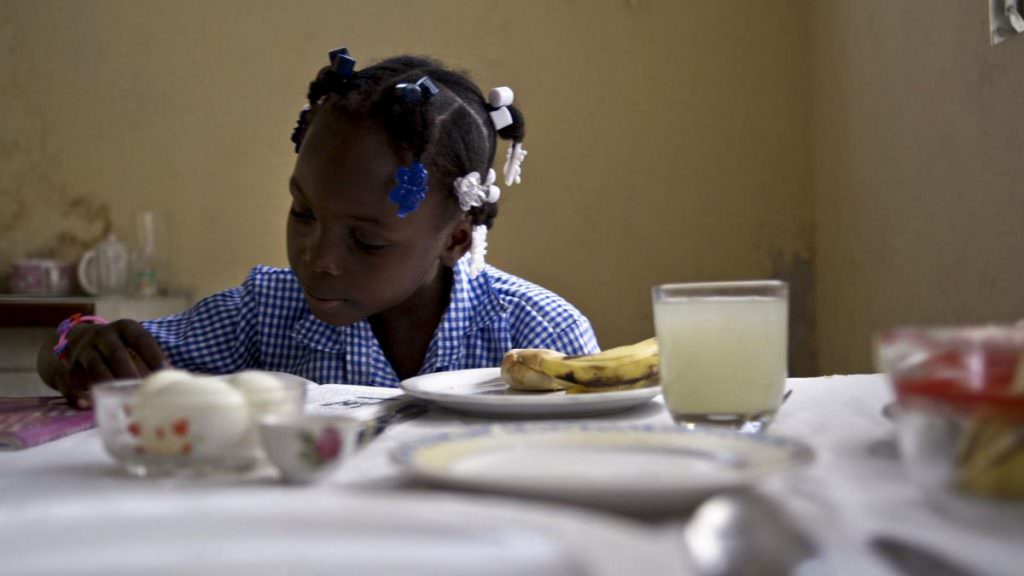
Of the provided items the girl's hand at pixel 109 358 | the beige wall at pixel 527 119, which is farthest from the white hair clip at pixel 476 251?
the beige wall at pixel 527 119

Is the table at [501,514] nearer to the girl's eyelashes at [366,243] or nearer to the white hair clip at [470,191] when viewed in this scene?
the girl's eyelashes at [366,243]

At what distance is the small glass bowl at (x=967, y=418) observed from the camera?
411 mm

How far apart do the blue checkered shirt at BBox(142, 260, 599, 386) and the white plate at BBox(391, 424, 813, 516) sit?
0.97 m

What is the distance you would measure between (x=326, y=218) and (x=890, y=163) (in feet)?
5.29

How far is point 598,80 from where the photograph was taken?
3201 mm

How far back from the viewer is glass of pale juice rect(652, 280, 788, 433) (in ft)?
2.20

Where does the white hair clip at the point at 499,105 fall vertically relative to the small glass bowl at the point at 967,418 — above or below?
above

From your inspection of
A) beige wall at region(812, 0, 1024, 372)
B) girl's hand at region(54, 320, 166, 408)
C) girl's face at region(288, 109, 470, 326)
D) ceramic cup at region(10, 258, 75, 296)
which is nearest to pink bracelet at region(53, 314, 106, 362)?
girl's hand at region(54, 320, 166, 408)

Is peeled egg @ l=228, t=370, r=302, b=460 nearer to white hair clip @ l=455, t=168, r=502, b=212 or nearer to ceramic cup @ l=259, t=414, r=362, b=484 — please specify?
ceramic cup @ l=259, t=414, r=362, b=484

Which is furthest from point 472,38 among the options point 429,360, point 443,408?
point 443,408

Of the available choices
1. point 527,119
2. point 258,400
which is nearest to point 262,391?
point 258,400

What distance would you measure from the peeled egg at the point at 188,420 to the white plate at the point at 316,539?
0.13 m

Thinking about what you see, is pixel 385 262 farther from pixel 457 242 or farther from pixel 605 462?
pixel 605 462

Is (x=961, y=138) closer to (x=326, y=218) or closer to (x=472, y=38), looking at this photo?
(x=326, y=218)
